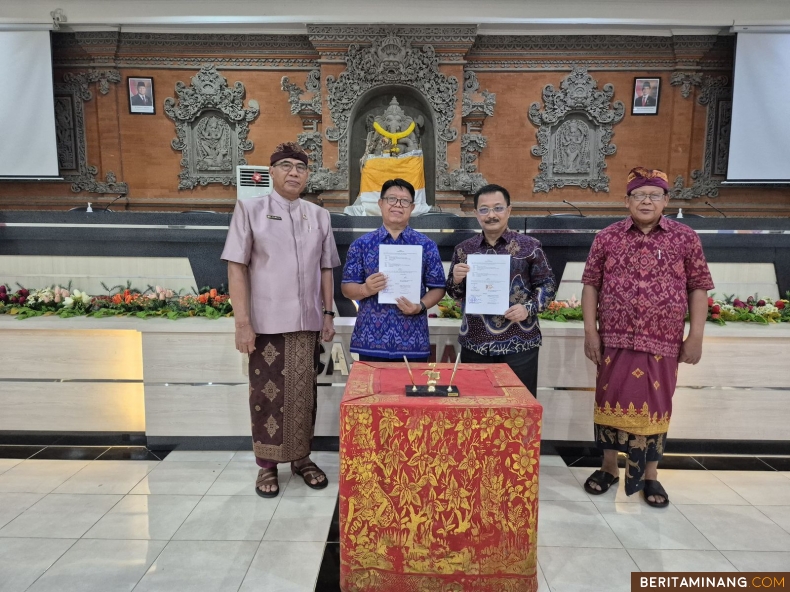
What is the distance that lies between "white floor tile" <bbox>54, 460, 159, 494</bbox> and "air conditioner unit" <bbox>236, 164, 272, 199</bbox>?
12.2ft

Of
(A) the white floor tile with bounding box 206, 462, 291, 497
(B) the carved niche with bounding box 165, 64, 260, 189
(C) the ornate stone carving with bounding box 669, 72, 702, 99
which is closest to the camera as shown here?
(A) the white floor tile with bounding box 206, 462, 291, 497

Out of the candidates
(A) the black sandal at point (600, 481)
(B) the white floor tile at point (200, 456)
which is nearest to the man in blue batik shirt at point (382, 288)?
(A) the black sandal at point (600, 481)

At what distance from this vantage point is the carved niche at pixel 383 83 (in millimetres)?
6574

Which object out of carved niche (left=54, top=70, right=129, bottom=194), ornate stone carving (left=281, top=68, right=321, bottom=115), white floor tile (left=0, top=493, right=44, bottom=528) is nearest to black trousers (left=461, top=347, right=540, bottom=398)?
white floor tile (left=0, top=493, right=44, bottom=528)

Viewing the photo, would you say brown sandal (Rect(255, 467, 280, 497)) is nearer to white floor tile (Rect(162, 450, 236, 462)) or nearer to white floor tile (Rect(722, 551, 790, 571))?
white floor tile (Rect(162, 450, 236, 462))

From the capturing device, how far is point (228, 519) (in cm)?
218

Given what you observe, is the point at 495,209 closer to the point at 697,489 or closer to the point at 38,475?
the point at 697,489

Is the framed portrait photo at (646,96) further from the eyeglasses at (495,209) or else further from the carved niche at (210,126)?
the eyeglasses at (495,209)

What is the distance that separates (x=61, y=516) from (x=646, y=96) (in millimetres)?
7677

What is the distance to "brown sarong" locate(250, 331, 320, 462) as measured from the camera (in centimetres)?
232

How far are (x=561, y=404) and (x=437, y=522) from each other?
1482mm

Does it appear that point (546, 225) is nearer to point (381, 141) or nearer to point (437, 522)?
point (437, 522)

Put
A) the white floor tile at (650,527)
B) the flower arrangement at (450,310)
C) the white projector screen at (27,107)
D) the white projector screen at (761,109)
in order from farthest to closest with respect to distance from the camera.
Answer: the white projector screen at (27,107) < the white projector screen at (761,109) < the flower arrangement at (450,310) < the white floor tile at (650,527)

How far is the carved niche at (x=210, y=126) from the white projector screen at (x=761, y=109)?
6364 millimetres
